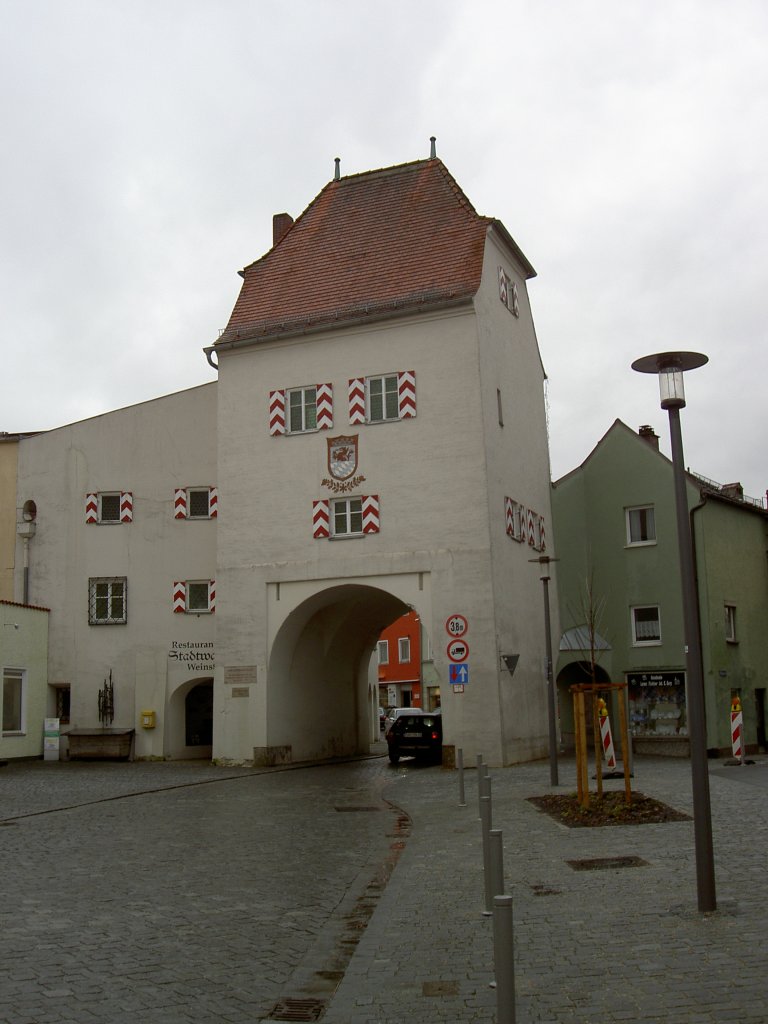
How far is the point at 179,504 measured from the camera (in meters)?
32.9

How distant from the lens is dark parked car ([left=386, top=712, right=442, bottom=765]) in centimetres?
3034

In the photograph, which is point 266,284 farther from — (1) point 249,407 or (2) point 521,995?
(2) point 521,995

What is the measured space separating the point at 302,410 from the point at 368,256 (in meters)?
4.79

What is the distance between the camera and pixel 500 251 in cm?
3147

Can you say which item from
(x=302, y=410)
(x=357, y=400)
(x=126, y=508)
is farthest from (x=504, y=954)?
(x=126, y=508)

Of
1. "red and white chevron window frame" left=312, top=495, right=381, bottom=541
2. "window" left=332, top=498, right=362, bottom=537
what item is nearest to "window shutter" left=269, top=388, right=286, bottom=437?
"red and white chevron window frame" left=312, top=495, right=381, bottom=541

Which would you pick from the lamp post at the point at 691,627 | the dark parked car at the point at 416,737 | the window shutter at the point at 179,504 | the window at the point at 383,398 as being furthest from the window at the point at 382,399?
the lamp post at the point at 691,627

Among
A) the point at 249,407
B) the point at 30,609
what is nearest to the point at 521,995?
the point at 249,407

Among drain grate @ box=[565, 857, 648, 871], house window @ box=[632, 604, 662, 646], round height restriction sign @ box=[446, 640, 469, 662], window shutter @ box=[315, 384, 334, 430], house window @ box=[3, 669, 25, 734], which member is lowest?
drain grate @ box=[565, 857, 648, 871]

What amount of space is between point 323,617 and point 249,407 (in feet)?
20.4

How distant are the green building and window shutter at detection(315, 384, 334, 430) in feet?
28.6

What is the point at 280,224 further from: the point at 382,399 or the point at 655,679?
the point at 655,679

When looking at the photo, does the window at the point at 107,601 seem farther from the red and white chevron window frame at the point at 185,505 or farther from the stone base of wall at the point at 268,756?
the stone base of wall at the point at 268,756

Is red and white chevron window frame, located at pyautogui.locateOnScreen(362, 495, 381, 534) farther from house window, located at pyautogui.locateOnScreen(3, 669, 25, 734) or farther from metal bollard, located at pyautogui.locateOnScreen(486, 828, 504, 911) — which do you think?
metal bollard, located at pyautogui.locateOnScreen(486, 828, 504, 911)
